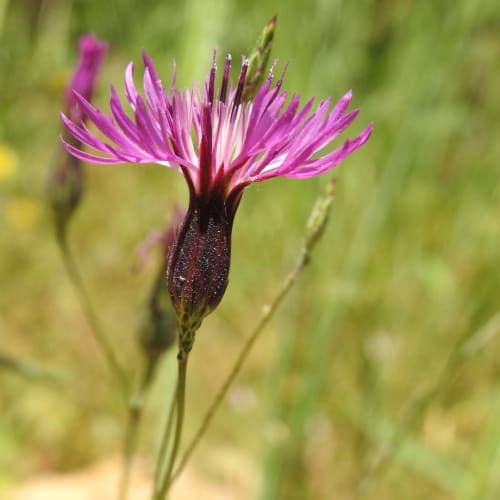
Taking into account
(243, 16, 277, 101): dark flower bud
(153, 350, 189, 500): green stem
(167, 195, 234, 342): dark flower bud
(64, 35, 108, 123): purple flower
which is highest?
(64, 35, 108, 123): purple flower

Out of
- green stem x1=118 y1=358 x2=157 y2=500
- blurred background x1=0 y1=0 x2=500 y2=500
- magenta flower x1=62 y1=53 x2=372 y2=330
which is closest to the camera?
magenta flower x1=62 y1=53 x2=372 y2=330

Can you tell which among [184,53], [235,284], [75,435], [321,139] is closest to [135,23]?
[184,53]

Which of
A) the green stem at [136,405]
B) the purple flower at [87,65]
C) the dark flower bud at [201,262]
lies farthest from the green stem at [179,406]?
the purple flower at [87,65]

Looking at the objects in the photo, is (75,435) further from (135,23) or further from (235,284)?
(135,23)

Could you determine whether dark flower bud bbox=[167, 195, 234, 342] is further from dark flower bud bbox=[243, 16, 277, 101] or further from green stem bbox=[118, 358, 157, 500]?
green stem bbox=[118, 358, 157, 500]

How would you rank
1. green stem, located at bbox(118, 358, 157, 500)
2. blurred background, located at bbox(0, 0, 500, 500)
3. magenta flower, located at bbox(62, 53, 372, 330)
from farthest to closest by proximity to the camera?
1. blurred background, located at bbox(0, 0, 500, 500)
2. green stem, located at bbox(118, 358, 157, 500)
3. magenta flower, located at bbox(62, 53, 372, 330)

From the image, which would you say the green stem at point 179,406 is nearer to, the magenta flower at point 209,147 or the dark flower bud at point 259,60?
the magenta flower at point 209,147

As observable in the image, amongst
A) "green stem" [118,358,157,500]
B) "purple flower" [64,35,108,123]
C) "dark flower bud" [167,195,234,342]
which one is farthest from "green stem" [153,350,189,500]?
"purple flower" [64,35,108,123]

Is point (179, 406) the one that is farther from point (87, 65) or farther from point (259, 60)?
point (87, 65)
